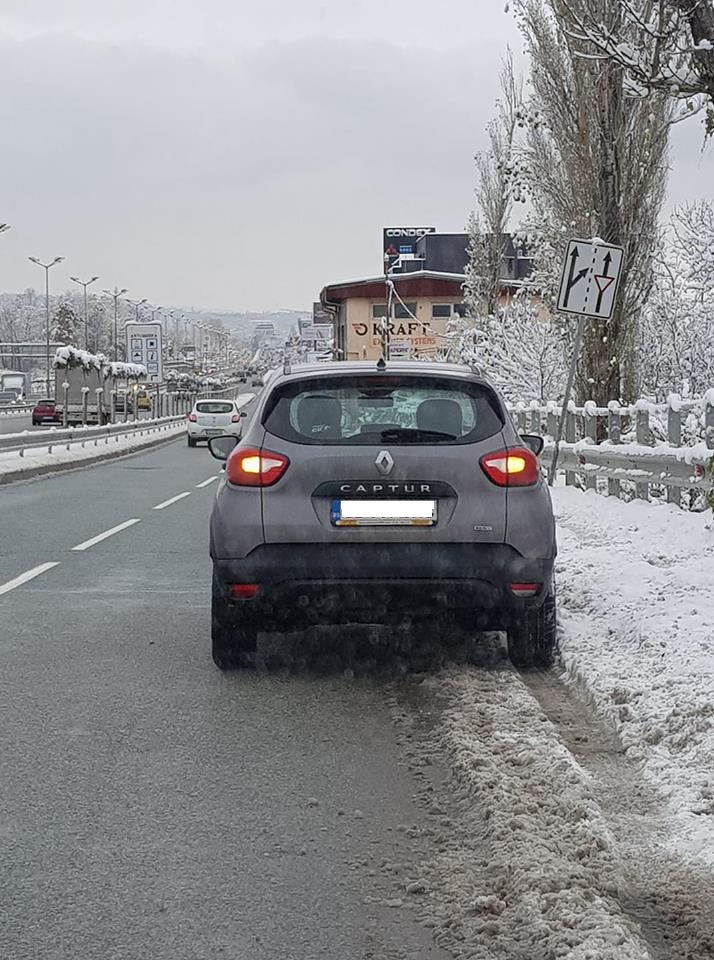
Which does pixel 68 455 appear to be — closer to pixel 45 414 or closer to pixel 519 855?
pixel 519 855

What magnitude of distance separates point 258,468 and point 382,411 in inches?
27.8

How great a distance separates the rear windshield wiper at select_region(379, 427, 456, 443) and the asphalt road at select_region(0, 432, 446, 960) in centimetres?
125

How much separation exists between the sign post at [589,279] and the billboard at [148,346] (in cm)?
5265

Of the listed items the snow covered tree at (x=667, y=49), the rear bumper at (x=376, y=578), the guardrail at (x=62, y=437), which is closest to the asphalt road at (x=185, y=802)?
the rear bumper at (x=376, y=578)

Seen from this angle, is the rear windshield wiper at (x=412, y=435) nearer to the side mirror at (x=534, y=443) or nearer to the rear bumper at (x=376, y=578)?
the rear bumper at (x=376, y=578)

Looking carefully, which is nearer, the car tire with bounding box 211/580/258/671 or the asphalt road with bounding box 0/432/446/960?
the asphalt road with bounding box 0/432/446/960

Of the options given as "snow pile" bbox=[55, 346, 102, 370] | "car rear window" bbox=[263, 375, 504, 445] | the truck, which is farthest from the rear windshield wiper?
the truck

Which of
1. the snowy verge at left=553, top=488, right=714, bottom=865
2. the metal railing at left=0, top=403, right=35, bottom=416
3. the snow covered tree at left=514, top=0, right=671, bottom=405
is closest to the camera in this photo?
the snowy verge at left=553, top=488, right=714, bottom=865

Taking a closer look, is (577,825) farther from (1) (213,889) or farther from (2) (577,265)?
(2) (577,265)

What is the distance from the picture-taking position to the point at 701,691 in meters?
5.84

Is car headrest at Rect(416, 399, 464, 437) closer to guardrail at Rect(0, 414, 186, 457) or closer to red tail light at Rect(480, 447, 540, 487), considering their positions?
red tail light at Rect(480, 447, 540, 487)

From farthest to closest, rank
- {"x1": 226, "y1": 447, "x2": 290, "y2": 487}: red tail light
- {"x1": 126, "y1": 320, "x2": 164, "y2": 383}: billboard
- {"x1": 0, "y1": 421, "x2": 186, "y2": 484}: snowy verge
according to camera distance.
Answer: {"x1": 126, "y1": 320, "x2": 164, "y2": 383}: billboard → {"x1": 0, "y1": 421, "x2": 186, "y2": 484}: snowy verge → {"x1": 226, "y1": 447, "x2": 290, "y2": 487}: red tail light

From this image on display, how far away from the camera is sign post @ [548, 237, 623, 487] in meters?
14.6

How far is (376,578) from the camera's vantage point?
6.41 m
